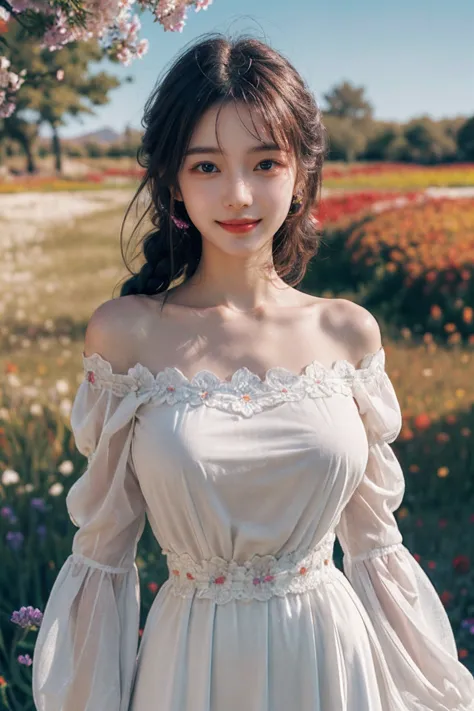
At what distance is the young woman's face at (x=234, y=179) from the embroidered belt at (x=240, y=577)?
2.10 ft

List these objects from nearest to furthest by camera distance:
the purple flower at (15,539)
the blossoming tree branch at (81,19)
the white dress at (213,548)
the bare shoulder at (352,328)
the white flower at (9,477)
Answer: the white dress at (213,548) → the bare shoulder at (352,328) → the blossoming tree branch at (81,19) → the purple flower at (15,539) → the white flower at (9,477)

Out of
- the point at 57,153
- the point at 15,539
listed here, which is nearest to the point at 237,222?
the point at 15,539

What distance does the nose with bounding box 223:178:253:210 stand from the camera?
177 cm

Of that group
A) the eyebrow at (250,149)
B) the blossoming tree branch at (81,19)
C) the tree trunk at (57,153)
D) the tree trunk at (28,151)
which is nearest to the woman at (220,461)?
the eyebrow at (250,149)

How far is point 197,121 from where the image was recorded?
180 cm

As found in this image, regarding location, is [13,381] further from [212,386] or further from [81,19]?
[212,386]

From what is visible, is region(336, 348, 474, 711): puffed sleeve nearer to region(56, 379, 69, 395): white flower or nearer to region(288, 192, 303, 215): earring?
region(288, 192, 303, 215): earring

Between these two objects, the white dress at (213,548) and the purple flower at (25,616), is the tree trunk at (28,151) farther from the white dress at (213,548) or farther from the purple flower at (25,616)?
the white dress at (213,548)

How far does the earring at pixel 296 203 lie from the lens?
2.07 m

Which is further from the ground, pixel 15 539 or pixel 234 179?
pixel 234 179

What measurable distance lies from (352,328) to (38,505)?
2175mm

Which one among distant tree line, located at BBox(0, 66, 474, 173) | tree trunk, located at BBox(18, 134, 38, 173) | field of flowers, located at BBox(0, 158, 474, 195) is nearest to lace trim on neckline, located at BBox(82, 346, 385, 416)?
distant tree line, located at BBox(0, 66, 474, 173)

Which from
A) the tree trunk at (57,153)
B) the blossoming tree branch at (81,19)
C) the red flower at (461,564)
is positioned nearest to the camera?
the blossoming tree branch at (81,19)

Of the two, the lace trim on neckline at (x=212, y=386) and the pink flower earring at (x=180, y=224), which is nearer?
the lace trim on neckline at (x=212, y=386)
